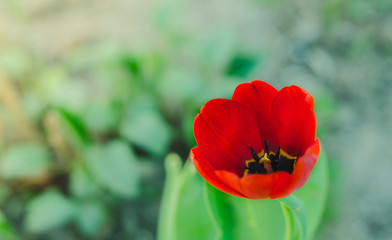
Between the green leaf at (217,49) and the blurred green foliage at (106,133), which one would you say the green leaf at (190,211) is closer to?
the blurred green foliage at (106,133)

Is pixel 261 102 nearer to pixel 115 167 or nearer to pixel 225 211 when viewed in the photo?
pixel 225 211

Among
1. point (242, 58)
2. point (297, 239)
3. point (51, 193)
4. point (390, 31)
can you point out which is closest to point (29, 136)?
point (51, 193)

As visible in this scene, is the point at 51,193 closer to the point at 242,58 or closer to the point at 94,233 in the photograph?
the point at 94,233

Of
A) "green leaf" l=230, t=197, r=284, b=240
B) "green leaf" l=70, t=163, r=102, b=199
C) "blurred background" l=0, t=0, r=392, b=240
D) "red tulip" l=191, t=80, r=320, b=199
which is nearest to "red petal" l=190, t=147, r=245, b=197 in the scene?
"red tulip" l=191, t=80, r=320, b=199

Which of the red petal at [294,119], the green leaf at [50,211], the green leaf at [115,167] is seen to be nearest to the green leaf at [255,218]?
the red petal at [294,119]

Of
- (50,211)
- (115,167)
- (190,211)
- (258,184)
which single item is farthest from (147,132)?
(258,184)

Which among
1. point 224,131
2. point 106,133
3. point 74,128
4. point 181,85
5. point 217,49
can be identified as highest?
point 217,49
